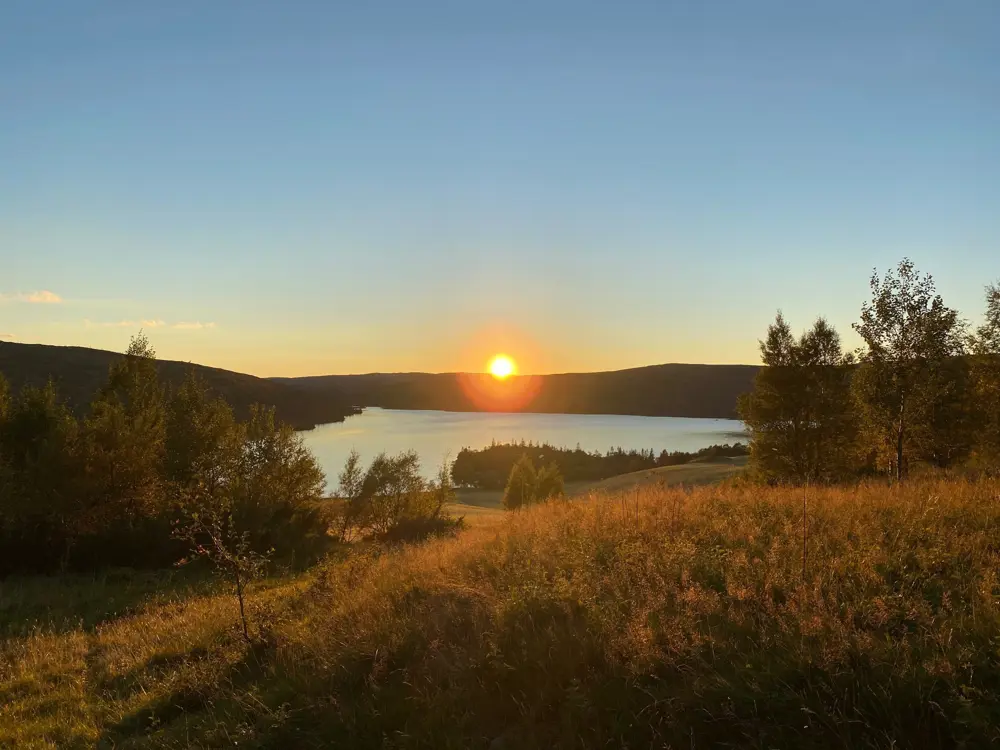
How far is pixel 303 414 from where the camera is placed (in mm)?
112438

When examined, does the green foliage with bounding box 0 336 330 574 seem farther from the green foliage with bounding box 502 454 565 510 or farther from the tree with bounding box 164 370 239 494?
the green foliage with bounding box 502 454 565 510

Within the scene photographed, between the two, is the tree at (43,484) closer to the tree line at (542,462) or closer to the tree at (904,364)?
the tree at (904,364)

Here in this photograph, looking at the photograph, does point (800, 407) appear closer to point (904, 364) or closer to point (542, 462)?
point (904, 364)

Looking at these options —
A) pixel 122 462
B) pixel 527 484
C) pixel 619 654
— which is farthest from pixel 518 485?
pixel 619 654

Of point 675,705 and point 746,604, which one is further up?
point 746,604

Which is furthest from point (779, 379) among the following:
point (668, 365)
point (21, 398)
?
point (668, 365)

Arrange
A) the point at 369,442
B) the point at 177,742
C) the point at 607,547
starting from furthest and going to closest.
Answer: the point at 369,442 < the point at 607,547 < the point at 177,742

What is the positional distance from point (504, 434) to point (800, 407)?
9809 cm

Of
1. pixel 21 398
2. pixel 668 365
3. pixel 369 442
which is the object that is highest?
pixel 668 365

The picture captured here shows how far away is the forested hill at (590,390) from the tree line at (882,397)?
94.2 meters

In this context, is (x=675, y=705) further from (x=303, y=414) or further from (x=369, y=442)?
(x=303, y=414)

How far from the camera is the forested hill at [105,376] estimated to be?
81.9m

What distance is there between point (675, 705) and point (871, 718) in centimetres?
106

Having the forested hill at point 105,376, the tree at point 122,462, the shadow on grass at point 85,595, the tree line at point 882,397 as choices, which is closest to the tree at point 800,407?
the tree line at point 882,397
